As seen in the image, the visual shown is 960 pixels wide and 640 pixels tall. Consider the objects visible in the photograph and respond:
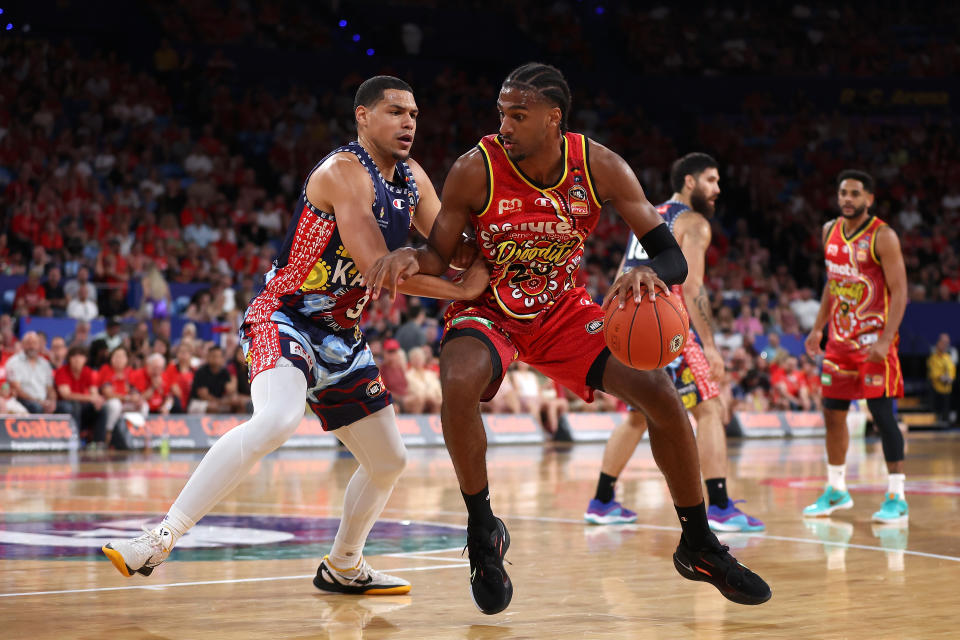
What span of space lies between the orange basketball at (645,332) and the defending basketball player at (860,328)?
4.23 meters

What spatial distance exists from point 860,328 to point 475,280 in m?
4.57

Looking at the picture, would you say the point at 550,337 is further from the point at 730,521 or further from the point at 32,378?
the point at 32,378

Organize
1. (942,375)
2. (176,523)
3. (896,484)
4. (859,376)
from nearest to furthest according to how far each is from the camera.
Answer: (176,523)
(896,484)
(859,376)
(942,375)

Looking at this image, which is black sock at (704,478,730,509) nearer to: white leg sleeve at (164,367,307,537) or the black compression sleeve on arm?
the black compression sleeve on arm

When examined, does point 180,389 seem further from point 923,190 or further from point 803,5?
point 803,5

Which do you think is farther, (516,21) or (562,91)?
(516,21)

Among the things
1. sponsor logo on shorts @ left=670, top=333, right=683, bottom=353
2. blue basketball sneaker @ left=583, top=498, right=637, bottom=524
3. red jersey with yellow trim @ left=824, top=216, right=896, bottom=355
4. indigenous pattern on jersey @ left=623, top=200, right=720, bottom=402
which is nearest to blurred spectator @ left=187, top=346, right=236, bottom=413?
blue basketball sneaker @ left=583, top=498, right=637, bottom=524

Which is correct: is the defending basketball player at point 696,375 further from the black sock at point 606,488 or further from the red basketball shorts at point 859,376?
the red basketball shorts at point 859,376

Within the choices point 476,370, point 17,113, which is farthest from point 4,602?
point 17,113

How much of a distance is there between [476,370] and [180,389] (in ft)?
34.3

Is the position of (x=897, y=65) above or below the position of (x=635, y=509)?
above

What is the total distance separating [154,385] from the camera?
557 inches

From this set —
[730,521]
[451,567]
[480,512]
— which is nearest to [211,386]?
[730,521]

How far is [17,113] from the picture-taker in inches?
710
